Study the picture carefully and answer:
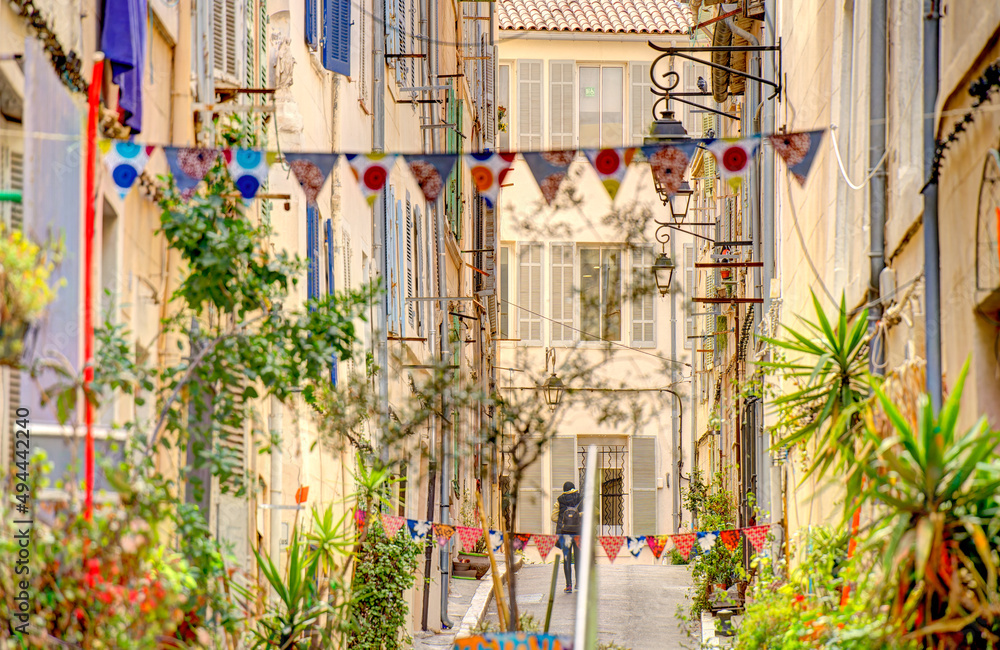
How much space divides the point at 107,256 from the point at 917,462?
4447 millimetres

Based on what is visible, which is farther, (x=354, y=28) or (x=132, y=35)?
(x=354, y=28)

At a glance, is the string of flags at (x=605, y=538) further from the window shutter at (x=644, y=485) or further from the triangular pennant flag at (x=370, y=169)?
the window shutter at (x=644, y=485)

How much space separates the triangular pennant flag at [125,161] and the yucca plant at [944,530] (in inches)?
155

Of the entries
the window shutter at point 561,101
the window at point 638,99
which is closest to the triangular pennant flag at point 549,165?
the window shutter at point 561,101

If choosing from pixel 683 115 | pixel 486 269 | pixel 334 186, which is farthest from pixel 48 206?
pixel 683 115

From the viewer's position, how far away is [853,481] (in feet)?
18.6

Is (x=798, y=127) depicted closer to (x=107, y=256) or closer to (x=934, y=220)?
(x=934, y=220)

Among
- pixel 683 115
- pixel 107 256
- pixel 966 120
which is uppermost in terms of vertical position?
pixel 683 115

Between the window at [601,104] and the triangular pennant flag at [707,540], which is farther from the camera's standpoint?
the window at [601,104]

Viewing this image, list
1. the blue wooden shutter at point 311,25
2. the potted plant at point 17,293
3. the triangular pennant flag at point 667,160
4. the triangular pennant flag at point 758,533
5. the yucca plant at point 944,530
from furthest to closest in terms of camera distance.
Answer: the triangular pennant flag at point 758,533 → the blue wooden shutter at point 311,25 → the triangular pennant flag at point 667,160 → the potted plant at point 17,293 → the yucca plant at point 944,530

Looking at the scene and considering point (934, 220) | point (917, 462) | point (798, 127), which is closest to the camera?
point (917, 462)

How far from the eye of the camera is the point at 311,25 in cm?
1251

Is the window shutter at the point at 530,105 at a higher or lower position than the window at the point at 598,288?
higher

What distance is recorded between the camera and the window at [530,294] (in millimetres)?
29500
